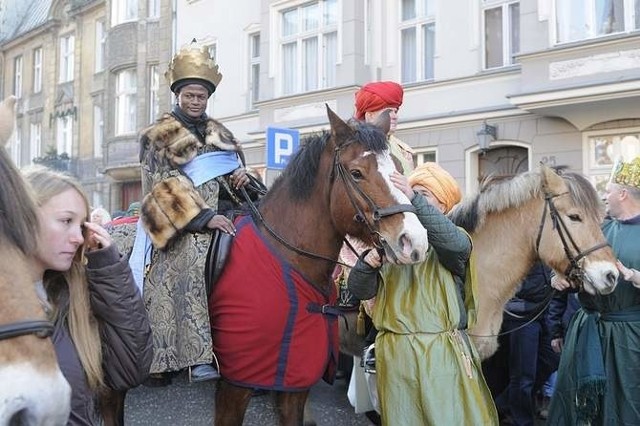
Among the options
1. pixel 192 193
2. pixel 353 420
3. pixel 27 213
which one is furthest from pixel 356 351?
pixel 27 213

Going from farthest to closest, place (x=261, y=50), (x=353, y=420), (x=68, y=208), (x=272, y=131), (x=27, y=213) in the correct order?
(x=261, y=50), (x=272, y=131), (x=353, y=420), (x=68, y=208), (x=27, y=213)

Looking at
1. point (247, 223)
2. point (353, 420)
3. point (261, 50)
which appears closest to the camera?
point (247, 223)

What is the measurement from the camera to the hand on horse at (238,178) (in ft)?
12.4

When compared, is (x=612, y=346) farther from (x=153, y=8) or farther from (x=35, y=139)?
(x=35, y=139)

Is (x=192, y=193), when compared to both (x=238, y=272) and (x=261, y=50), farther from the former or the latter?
(x=261, y=50)

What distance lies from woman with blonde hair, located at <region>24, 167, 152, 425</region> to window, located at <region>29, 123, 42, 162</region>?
89.2ft

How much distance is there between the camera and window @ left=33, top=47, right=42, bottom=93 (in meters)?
27.4

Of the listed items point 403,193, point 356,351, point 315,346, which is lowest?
point 356,351

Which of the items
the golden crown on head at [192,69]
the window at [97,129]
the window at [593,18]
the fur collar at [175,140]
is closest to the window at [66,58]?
the window at [97,129]

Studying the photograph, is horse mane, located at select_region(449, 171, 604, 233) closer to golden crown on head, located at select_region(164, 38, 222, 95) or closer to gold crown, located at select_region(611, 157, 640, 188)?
gold crown, located at select_region(611, 157, 640, 188)

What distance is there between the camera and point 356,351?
4.55m

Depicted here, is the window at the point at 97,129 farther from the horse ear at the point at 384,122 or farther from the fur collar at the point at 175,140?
the horse ear at the point at 384,122

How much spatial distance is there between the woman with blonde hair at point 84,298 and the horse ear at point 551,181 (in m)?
2.28

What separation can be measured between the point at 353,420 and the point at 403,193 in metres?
3.38
